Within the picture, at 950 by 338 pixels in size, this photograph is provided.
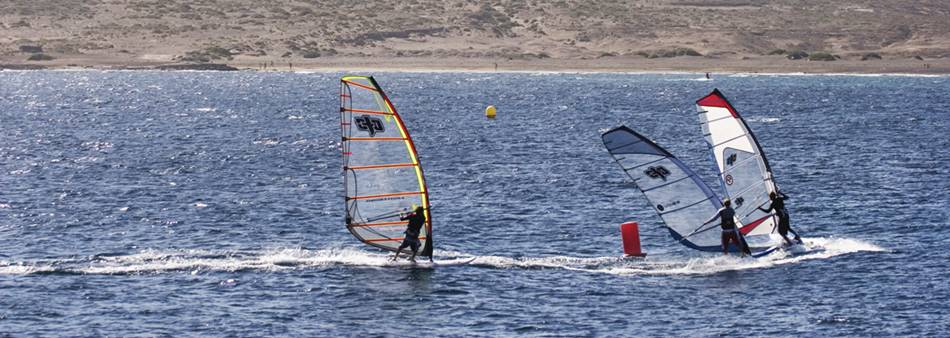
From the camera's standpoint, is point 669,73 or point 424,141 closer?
point 424,141

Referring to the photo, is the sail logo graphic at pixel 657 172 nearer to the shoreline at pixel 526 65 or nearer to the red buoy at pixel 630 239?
the red buoy at pixel 630 239

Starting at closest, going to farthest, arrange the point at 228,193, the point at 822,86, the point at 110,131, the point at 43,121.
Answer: the point at 228,193 < the point at 110,131 < the point at 43,121 < the point at 822,86

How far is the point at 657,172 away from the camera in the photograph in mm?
39188

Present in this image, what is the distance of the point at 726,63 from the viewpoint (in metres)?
169

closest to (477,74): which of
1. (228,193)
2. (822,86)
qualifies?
(822,86)

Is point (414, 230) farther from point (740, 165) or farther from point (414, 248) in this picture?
point (740, 165)

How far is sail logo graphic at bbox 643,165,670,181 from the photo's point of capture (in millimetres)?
39094

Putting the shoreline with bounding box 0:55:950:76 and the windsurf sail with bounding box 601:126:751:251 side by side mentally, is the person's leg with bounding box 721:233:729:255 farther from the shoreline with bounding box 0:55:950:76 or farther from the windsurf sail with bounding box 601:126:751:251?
the shoreline with bounding box 0:55:950:76

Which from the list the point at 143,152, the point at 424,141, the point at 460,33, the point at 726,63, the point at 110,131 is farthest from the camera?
the point at 460,33

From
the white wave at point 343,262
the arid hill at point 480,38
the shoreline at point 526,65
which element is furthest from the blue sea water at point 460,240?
the arid hill at point 480,38

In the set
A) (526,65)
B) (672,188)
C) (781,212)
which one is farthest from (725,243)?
(526,65)

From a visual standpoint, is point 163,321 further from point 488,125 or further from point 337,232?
point 488,125

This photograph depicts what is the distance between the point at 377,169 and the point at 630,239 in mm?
7898

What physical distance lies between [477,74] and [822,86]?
49977 millimetres
